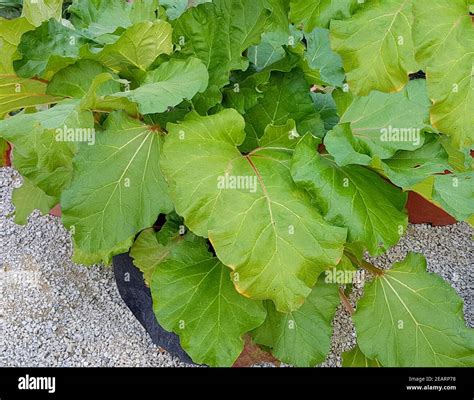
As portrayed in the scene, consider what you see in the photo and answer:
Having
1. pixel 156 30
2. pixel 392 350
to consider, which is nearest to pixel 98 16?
pixel 156 30

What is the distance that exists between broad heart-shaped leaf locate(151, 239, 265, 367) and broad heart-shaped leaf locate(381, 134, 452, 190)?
466 mm

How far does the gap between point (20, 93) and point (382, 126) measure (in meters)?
0.89

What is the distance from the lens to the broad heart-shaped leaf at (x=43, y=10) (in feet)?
5.03

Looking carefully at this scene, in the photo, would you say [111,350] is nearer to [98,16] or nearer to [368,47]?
[98,16]

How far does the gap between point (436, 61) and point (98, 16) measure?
1.01 m

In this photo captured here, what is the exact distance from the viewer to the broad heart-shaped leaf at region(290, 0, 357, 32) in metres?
0.95

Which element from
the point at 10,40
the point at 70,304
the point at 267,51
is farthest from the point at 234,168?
the point at 70,304

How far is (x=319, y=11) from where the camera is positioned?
3.14 feet

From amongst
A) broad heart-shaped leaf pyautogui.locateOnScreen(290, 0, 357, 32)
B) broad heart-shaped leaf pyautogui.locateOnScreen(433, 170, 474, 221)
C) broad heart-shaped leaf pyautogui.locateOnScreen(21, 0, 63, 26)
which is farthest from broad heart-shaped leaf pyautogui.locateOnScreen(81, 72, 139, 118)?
broad heart-shaped leaf pyautogui.locateOnScreen(433, 170, 474, 221)

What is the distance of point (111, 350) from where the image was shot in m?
1.91

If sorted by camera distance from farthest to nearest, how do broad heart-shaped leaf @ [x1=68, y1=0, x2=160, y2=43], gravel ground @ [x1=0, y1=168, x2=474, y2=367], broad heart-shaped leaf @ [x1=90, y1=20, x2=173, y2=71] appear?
gravel ground @ [x1=0, y1=168, x2=474, y2=367] → broad heart-shaped leaf @ [x1=68, y1=0, x2=160, y2=43] → broad heart-shaped leaf @ [x1=90, y1=20, x2=173, y2=71]

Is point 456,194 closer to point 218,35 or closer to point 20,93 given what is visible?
point 218,35

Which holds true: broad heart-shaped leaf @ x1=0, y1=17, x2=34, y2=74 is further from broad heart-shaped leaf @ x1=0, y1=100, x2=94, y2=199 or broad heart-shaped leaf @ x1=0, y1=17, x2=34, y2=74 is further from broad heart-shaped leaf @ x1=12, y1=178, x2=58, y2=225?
broad heart-shaped leaf @ x1=12, y1=178, x2=58, y2=225

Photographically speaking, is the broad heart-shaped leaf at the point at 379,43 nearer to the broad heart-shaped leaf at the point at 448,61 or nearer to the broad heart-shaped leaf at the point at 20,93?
the broad heart-shaped leaf at the point at 448,61
